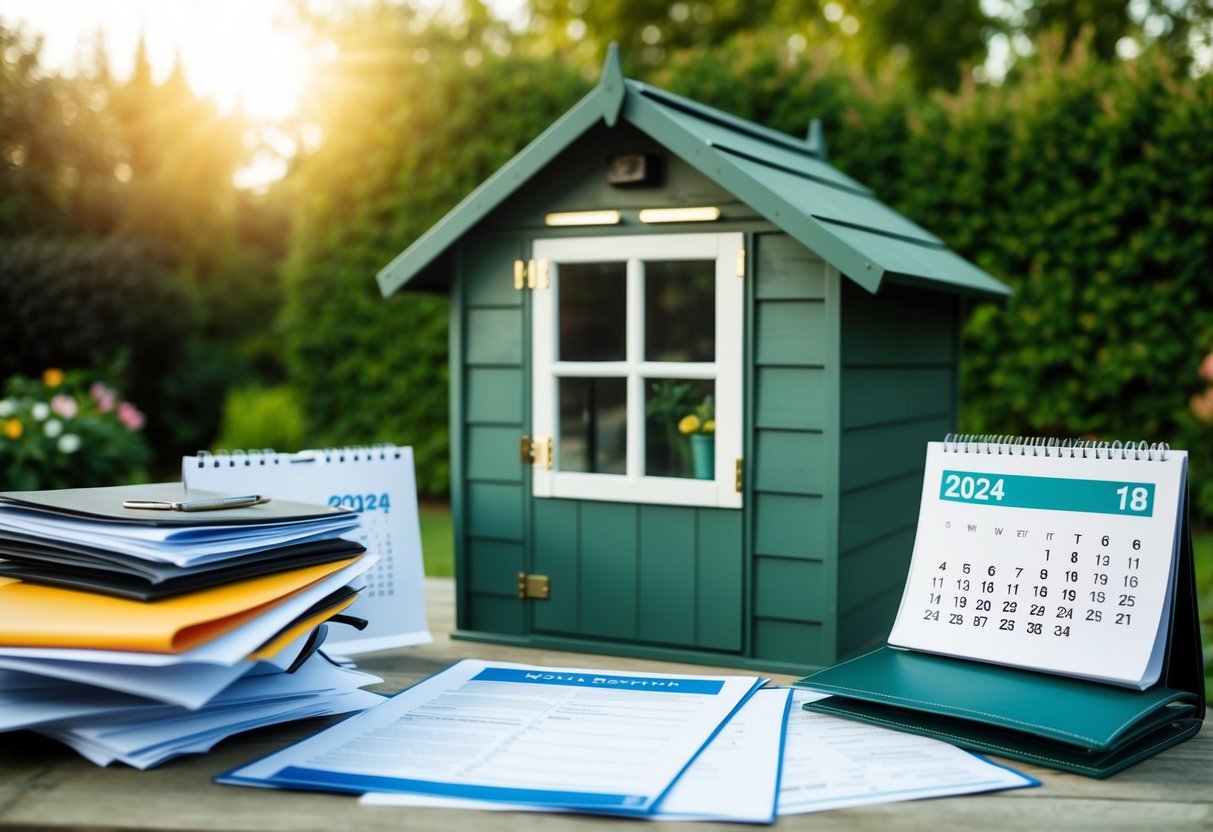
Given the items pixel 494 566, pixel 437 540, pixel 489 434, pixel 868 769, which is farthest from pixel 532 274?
pixel 437 540

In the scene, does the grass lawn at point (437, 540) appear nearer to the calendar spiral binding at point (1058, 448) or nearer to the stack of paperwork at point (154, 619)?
the stack of paperwork at point (154, 619)

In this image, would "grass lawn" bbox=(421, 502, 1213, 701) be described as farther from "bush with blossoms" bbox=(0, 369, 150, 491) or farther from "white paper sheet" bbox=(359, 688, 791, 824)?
"white paper sheet" bbox=(359, 688, 791, 824)

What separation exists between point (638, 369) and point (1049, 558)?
1.24 meters

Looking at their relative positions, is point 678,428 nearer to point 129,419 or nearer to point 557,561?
point 557,561

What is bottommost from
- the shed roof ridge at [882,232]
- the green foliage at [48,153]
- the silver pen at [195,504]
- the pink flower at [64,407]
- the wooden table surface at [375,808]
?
the wooden table surface at [375,808]

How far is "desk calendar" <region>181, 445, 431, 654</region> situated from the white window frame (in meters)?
0.43

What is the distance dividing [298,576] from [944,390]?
2493 mm

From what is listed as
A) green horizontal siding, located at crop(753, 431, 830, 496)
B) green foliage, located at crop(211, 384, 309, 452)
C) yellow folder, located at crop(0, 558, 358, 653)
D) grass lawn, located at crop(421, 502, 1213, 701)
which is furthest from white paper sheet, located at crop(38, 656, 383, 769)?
green foliage, located at crop(211, 384, 309, 452)

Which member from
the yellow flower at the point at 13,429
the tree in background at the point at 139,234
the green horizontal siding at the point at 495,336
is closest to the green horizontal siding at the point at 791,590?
the green horizontal siding at the point at 495,336

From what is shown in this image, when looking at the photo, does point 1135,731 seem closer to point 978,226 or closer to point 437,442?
point 978,226

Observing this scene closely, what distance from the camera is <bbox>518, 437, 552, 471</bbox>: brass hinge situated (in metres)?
2.92

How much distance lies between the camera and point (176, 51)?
16.1 metres

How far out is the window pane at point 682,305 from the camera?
9.26 ft

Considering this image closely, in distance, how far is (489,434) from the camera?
120 inches
